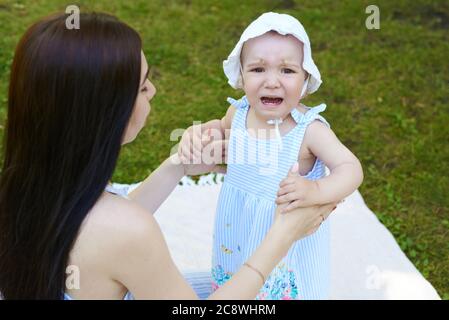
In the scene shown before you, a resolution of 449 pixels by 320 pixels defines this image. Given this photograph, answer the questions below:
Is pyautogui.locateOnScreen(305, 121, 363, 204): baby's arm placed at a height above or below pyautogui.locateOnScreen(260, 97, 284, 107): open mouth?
below

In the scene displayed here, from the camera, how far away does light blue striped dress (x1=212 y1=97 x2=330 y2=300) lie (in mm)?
2014

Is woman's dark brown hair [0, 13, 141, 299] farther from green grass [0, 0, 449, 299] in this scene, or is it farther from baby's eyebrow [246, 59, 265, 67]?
green grass [0, 0, 449, 299]

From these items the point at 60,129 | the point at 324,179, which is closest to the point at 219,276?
the point at 324,179

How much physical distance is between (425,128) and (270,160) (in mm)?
2442

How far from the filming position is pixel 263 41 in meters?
1.92

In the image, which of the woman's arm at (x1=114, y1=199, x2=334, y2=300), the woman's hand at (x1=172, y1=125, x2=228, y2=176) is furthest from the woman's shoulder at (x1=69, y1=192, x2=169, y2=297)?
the woman's hand at (x1=172, y1=125, x2=228, y2=176)

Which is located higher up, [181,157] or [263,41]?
[263,41]

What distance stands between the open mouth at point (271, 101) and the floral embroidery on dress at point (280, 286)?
0.55 m

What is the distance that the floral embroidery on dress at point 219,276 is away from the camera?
2213 mm

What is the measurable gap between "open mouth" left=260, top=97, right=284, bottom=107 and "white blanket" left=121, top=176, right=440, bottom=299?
49.0 inches

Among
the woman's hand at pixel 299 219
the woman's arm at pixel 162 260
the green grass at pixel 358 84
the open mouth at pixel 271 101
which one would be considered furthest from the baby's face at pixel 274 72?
the green grass at pixel 358 84
